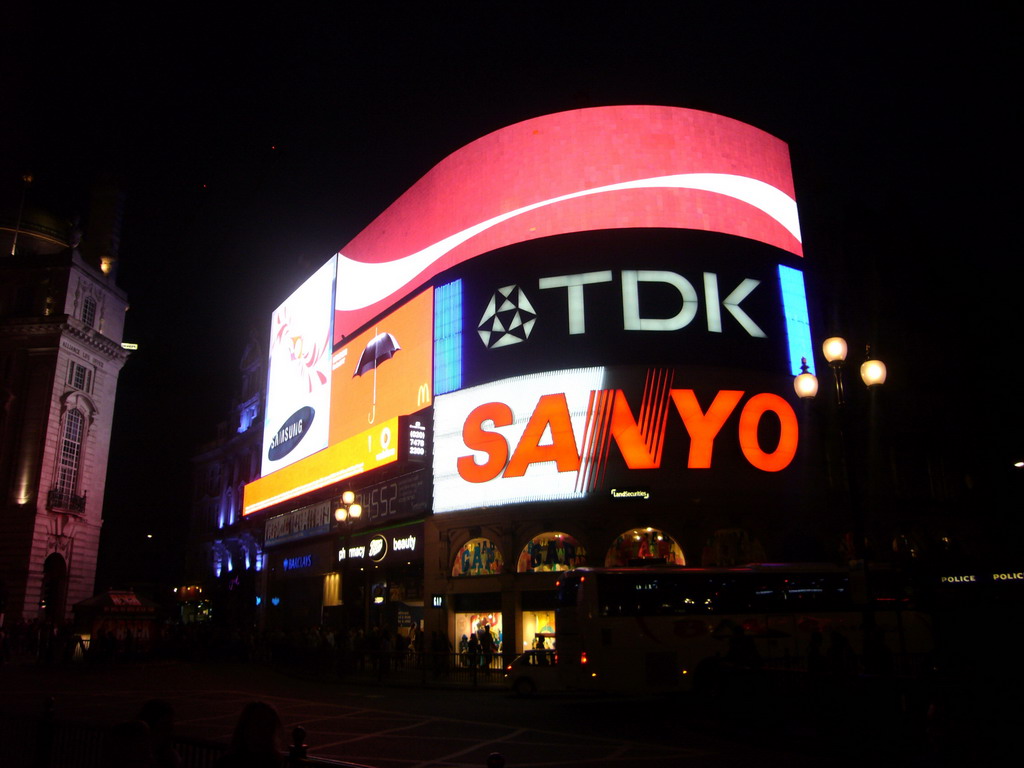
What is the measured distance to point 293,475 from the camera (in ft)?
140

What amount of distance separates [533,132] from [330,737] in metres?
27.7

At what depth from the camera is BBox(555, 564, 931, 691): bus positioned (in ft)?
63.5

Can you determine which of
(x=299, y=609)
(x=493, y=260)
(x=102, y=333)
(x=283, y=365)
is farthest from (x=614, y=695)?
(x=102, y=333)

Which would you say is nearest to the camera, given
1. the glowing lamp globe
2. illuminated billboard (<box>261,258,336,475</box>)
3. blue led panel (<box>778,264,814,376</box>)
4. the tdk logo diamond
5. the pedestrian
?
the pedestrian

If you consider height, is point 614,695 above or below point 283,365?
below

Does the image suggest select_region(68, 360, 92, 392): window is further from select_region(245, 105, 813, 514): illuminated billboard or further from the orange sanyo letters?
the orange sanyo letters

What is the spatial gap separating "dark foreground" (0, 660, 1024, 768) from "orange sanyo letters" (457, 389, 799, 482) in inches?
364

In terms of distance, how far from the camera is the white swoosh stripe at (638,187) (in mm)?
32719

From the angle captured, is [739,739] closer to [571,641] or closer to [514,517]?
[571,641]

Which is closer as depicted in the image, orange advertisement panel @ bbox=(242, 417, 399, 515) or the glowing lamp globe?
the glowing lamp globe

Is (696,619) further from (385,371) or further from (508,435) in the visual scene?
(385,371)

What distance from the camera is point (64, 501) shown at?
5016 centimetres

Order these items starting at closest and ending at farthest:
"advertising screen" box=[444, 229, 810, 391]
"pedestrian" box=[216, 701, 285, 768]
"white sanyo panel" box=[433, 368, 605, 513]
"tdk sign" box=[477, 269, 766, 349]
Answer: "pedestrian" box=[216, 701, 285, 768], "white sanyo panel" box=[433, 368, 605, 513], "advertising screen" box=[444, 229, 810, 391], "tdk sign" box=[477, 269, 766, 349]

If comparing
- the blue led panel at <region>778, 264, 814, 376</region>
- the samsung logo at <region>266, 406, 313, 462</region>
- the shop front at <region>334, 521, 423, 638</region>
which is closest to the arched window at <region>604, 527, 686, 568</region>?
the blue led panel at <region>778, 264, 814, 376</region>
